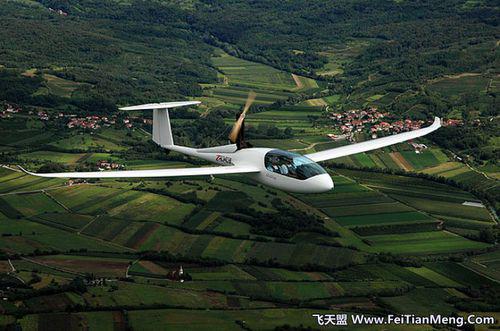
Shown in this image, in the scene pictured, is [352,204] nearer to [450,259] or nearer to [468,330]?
[450,259]

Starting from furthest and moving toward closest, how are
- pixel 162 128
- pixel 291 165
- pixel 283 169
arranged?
pixel 162 128
pixel 283 169
pixel 291 165

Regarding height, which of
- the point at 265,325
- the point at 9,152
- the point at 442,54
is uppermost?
the point at 442,54

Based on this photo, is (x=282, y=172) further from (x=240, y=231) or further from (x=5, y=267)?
(x=5, y=267)

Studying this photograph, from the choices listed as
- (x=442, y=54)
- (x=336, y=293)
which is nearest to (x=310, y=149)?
(x=336, y=293)

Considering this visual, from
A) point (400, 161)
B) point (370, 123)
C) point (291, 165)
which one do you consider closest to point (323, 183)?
point (291, 165)

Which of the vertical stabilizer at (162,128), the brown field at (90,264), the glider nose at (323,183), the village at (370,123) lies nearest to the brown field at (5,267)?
the brown field at (90,264)

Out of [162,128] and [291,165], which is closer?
[291,165]
